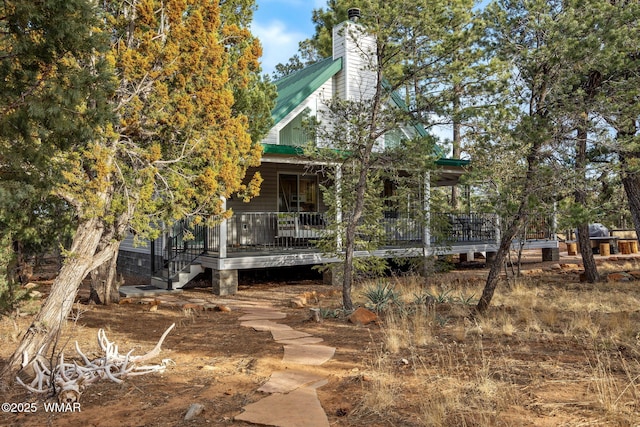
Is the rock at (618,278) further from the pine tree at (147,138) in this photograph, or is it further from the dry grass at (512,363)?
the pine tree at (147,138)

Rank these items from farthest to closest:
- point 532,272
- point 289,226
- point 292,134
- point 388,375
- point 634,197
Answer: point 532,272, point 292,134, point 289,226, point 634,197, point 388,375

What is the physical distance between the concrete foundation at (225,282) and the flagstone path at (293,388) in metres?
4.41

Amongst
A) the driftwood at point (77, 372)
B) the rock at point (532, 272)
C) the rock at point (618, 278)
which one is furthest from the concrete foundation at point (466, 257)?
the driftwood at point (77, 372)

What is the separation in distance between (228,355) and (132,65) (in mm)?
3778

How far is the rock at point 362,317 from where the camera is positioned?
7.46 m

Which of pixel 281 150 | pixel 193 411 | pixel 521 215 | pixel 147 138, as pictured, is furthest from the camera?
pixel 281 150

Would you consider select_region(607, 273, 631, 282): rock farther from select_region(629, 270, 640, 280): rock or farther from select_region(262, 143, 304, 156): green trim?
select_region(262, 143, 304, 156): green trim

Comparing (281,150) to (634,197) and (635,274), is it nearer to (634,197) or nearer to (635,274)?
(634,197)

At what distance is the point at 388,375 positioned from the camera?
4.57 m

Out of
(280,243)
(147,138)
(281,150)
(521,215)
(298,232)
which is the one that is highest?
(281,150)

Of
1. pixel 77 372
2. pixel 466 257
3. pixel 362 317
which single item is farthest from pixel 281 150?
pixel 466 257

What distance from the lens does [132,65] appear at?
5.95 meters

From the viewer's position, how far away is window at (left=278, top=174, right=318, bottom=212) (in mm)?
16094

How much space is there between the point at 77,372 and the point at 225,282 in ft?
22.3
